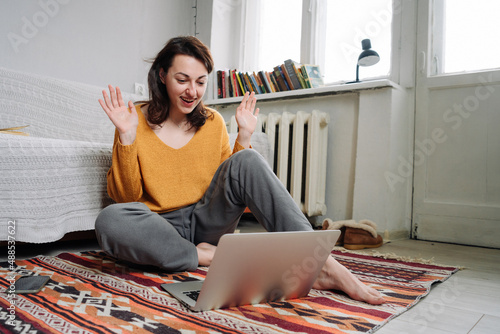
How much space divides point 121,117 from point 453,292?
100cm

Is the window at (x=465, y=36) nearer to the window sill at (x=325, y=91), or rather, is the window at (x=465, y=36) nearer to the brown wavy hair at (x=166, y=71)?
the window sill at (x=325, y=91)

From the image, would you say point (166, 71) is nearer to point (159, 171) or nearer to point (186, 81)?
point (186, 81)

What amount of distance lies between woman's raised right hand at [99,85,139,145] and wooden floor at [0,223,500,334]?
62cm

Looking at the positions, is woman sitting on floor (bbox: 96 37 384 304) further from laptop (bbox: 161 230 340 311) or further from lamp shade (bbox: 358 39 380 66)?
lamp shade (bbox: 358 39 380 66)

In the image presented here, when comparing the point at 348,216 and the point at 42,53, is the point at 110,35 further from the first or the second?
the point at 348,216

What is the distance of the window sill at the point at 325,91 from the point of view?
6.41ft

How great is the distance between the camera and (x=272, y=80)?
7.98ft

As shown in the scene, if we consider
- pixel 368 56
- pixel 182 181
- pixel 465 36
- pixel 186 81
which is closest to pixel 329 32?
pixel 368 56

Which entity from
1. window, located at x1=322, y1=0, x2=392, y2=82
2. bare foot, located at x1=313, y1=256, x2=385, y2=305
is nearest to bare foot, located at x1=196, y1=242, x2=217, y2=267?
bare foot, located at x1=313, y1=256, x2=385, y2=305

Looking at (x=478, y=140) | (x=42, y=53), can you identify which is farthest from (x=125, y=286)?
(x=42, y=53)

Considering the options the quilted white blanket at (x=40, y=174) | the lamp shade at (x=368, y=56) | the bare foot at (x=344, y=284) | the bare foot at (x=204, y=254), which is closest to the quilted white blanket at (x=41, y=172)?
the quilted white blanket at (x=40, y=174)

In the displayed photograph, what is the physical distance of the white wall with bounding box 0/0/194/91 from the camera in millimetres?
2148

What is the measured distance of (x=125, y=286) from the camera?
0.94m

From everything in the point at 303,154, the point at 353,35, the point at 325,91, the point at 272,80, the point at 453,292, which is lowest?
the point at 453,292
